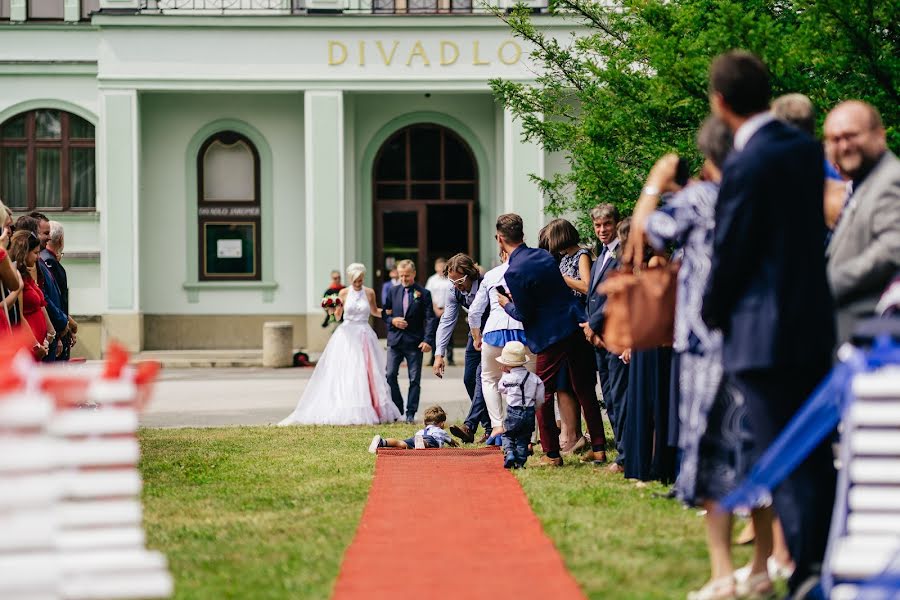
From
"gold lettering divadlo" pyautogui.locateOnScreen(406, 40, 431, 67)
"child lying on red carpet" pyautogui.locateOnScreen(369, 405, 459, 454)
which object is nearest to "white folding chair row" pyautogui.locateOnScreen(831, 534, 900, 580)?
"child lying on red carpet" pyautogui.locateOnScreen(369, 405, 459, 454)

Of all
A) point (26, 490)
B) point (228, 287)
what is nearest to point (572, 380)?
point (26, 490)

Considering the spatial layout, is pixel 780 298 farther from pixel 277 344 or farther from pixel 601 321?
pixel 277 344

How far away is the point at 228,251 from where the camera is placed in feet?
99.1

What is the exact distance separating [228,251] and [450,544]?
931 inches

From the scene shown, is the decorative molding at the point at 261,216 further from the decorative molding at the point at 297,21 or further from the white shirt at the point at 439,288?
the white shirt at the point at 439,288

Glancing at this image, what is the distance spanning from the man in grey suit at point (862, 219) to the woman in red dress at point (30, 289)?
255 inches

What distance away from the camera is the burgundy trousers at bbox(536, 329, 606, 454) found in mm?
10867

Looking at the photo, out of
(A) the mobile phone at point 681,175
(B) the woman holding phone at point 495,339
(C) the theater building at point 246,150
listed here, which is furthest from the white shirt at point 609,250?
(C) the theater building at point 246,150

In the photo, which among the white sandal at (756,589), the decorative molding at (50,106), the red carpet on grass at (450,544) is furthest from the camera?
the decorative molding at (50,106)

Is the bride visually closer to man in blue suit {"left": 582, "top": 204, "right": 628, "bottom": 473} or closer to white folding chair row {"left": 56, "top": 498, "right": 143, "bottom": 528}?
man in blue suit {"left": 582, "top": 204, "right": 628, "bottom": 473}

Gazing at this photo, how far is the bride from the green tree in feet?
9.25

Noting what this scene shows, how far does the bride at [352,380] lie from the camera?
1592cm

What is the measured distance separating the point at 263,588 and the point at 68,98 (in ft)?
83.5

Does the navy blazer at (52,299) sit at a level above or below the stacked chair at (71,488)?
above
